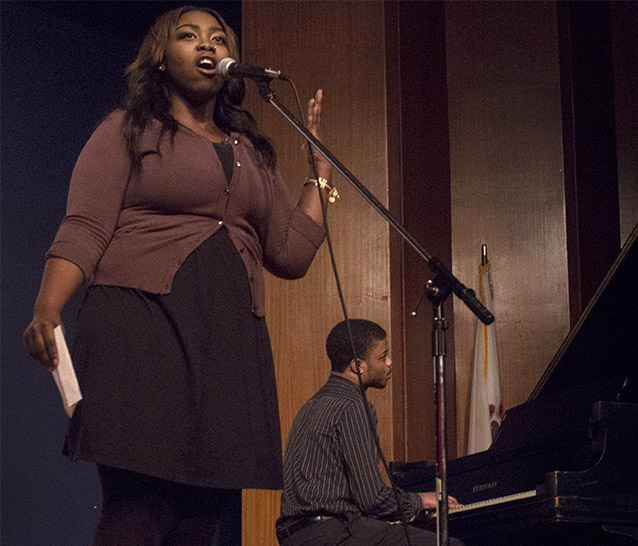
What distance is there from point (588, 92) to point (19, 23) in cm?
314

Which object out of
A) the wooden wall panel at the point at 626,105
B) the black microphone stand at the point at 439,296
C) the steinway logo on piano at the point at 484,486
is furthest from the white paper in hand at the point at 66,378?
the wooden wall panel at the point at 626,105

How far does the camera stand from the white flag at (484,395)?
4.37 metres

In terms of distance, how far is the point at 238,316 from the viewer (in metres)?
1.56

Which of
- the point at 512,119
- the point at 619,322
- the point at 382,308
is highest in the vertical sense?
the point at 512,119

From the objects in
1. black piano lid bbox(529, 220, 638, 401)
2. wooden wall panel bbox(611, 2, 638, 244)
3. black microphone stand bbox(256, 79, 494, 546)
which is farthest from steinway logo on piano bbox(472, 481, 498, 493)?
wooden wall panel bbox(611, 2, 638, 244)

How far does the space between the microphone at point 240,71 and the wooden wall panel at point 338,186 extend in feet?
8.05

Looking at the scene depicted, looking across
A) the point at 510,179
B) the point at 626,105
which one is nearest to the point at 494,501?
the point at 510,179

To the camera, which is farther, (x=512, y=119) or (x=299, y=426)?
(x=512, y=119)

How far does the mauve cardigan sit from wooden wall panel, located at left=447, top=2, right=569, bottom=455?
3171mm

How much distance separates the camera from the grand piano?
242 cm

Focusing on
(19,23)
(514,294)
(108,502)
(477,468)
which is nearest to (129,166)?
(108,502)

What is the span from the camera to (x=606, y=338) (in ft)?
Answer: 8.71

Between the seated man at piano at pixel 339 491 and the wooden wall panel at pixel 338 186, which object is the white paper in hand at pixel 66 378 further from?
the wooden wall panel at pixel 338 186

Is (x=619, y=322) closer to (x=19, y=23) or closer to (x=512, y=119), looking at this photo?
(x=512, y=119)
